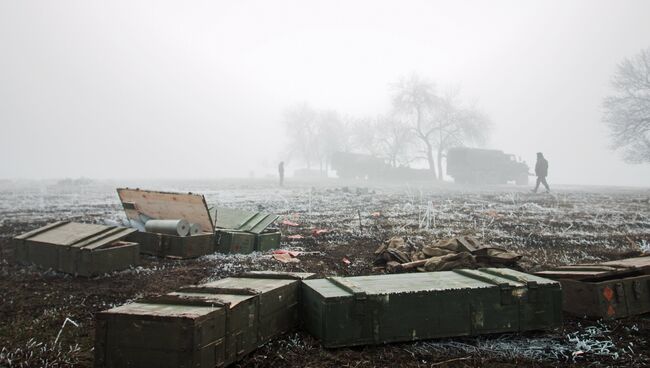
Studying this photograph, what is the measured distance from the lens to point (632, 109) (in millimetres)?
28641

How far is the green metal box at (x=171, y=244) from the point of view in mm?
6022

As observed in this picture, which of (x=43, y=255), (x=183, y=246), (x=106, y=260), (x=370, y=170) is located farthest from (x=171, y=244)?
(x=370, y=170)

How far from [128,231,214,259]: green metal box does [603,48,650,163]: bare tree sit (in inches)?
1298

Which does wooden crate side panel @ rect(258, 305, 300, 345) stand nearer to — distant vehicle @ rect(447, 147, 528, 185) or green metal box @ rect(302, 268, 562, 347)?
green metal box @ rect(302, 268, 562, 347)

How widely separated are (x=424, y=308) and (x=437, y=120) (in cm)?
4677

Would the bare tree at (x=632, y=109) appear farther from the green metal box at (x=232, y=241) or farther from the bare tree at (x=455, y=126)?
the green metal box at (x=232, y=241)

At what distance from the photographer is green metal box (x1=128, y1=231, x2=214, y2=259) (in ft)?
19.8

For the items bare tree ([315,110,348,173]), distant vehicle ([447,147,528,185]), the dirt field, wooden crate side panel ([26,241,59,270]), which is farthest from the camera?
bare tree ([315,110,348,173])

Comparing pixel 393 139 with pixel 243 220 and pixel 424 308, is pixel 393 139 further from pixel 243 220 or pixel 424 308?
pixel 424 308

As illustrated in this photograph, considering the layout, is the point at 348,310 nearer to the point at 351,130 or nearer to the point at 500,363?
the point at 500,363

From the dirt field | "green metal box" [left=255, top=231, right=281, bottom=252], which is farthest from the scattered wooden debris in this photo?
"green metal box" [left=255, top=231, right=281, bottom=252]

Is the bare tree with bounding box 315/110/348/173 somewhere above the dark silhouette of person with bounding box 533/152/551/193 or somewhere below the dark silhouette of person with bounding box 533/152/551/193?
above

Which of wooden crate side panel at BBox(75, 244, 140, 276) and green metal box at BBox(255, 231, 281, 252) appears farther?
green metal box at BBox(255, 231, 281, 252)

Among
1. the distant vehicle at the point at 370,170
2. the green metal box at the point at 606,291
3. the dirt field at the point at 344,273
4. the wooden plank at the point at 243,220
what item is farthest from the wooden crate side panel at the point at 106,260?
the distant vehicle at the point at 370,170
